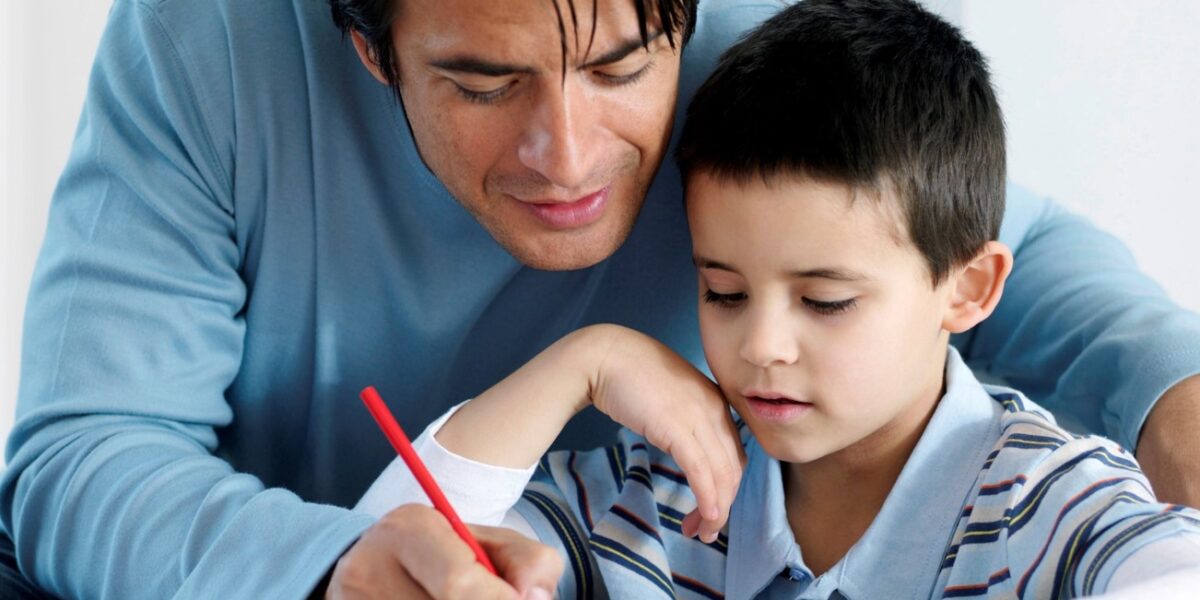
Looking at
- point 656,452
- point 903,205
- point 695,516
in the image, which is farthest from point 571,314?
point 903,205

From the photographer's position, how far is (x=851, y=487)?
1.24 m

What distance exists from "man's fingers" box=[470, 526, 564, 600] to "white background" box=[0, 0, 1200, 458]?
1.38m

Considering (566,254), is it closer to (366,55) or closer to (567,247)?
(567,247)

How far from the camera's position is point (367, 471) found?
150cm

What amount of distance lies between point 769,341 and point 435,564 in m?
0.33

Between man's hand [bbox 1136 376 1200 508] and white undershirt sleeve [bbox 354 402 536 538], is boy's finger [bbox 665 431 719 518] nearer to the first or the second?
white undershirt sleeve [bbox 354 402 536 538]

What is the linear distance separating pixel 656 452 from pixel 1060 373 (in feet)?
1.38

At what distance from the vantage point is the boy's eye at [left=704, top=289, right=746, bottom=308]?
1.18 m

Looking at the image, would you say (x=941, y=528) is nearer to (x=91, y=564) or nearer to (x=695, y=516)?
(x=695, y=516)

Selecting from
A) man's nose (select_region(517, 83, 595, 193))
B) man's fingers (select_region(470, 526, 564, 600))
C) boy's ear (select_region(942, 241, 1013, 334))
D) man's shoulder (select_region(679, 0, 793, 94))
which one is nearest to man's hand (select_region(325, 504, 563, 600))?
man's fingers (select_region(470, 526, 564, 600))

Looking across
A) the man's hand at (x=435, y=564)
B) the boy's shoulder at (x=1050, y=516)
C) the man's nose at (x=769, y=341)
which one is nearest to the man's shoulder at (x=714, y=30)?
the man's nose at (x=769, y=341)

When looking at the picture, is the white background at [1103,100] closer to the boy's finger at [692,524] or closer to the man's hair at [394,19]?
the man's hair at [394,19]

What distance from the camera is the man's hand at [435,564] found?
0.89 meters

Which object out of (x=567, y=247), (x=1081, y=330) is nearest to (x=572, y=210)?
(x=567, y=247)
